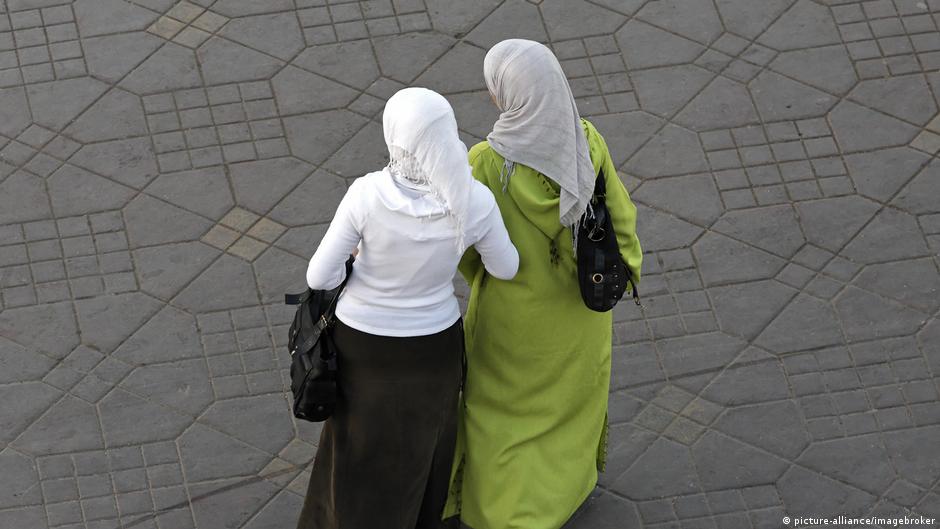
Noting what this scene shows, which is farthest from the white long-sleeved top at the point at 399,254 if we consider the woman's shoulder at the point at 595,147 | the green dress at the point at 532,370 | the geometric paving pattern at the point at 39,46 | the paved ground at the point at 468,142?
the geometric paving pattern at the point at 39,46

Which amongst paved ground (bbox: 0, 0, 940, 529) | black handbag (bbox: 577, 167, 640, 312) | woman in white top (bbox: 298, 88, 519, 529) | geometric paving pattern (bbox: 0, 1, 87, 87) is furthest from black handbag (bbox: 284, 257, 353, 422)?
geometric paving pattern (bbox: 0, 1, 87, 87)

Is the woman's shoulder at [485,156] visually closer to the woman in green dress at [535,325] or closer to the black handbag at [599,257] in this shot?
the woman in green dress at [535,325]

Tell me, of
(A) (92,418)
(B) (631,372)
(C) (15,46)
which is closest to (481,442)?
(B) (631,372)

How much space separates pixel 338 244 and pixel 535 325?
86 cm

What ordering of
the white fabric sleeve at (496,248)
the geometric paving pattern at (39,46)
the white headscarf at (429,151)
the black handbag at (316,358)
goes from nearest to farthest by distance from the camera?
the white headscarf at (429,151), the white fabric sleeve at (496,248), the black handbag at (316,358), the geometric paving pattern at (39,46)

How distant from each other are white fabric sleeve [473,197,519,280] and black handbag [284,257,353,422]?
42 centimetres

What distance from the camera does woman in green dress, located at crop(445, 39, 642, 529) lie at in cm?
410

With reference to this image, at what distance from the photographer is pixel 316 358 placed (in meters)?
4.21

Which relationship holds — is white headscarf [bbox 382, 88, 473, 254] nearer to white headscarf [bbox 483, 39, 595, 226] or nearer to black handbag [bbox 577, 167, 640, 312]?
white headscarf [bbox 483, 39, 595, 226]

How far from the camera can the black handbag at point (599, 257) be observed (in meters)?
4.32

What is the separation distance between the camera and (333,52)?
7.11 metres

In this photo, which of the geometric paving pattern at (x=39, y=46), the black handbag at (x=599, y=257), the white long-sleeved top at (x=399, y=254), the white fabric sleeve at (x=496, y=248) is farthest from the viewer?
the geometric paving pattern at (x=39, y=46)

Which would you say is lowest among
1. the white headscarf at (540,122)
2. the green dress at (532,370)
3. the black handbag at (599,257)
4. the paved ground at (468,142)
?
the paved ground at (468,142)

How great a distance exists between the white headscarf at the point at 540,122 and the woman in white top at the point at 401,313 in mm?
228
